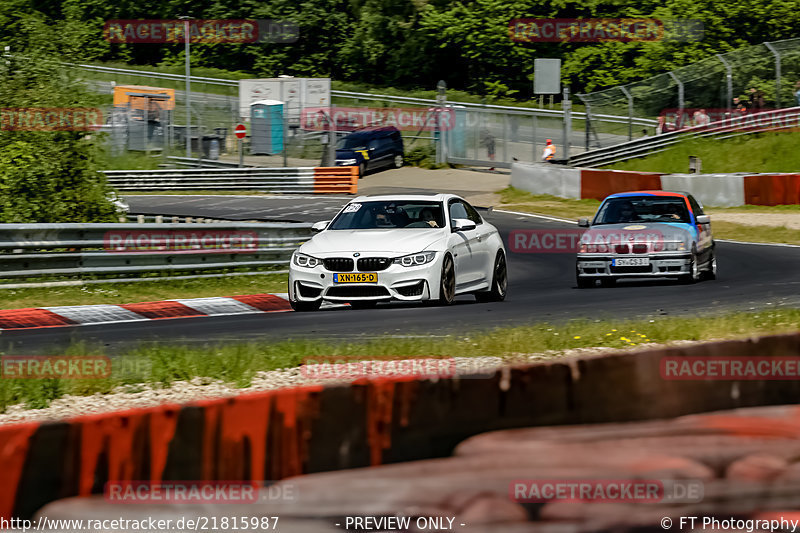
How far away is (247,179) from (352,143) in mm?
4497

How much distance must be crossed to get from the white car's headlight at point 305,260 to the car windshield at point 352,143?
2897cm

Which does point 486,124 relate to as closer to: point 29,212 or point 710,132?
point 710,132

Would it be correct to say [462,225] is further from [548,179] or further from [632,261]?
[548,179]

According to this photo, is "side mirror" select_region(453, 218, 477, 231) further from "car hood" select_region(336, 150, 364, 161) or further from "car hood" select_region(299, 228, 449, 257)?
"car hood" select_region(336, 150, 364, 161)

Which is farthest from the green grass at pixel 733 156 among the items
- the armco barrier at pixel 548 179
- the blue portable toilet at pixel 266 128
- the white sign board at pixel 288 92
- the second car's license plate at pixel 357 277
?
A: the second car's license plate at pixel 357 277

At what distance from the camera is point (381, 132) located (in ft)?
140

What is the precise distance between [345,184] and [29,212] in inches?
782

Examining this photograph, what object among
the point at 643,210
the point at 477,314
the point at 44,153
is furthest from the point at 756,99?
the point at 477,314

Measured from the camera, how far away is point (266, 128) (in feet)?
149

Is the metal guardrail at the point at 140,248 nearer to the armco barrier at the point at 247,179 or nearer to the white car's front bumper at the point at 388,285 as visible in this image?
the white car's front bumper at the point at 388,285

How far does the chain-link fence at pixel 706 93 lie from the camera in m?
34.4

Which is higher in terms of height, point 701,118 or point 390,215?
point 701,118

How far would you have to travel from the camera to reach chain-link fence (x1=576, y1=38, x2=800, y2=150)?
1353 inches

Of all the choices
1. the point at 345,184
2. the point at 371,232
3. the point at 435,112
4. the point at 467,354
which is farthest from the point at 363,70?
the point at 467,354
